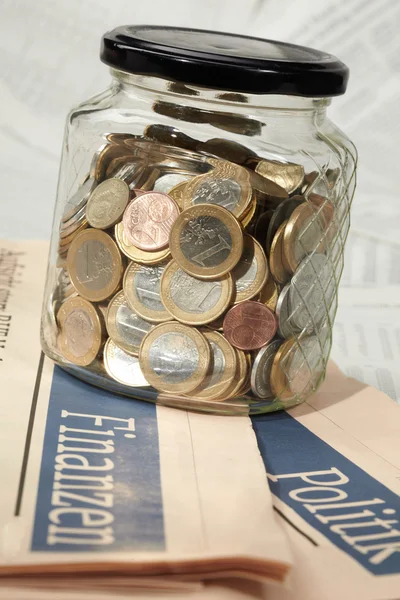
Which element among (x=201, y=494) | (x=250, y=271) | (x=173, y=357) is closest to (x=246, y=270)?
(x=250, y=271)

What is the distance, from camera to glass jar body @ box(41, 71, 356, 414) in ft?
2.37

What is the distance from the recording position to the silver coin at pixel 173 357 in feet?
2.42

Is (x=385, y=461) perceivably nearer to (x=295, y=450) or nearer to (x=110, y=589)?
(x=295, y=450)

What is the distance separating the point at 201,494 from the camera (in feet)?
2.08

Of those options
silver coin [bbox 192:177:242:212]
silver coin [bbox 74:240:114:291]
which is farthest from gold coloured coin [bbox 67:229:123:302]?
silver coin [bbox 192:177:242:212]

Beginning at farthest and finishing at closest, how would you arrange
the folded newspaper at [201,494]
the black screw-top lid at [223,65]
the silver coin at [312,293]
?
the silver coin at [312,293] → the black screw-top lid at [223,65] → the folded newspaper at [201,494]

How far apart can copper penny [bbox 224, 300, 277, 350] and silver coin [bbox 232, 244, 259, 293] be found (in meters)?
0.02

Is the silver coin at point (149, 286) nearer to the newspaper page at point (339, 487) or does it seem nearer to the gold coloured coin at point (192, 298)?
the gold coloured coin at point (192, 298)

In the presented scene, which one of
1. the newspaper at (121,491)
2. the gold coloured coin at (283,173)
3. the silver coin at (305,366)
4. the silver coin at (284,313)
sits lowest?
the newspaper at (121,491)

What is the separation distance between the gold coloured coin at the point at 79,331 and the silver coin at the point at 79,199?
8 centimetres

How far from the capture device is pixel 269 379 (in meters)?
0.77

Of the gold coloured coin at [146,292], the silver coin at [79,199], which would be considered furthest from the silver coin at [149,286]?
the silver coin at [79,199]

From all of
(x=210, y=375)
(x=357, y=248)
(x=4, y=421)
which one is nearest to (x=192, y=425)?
(x=210, y=375)

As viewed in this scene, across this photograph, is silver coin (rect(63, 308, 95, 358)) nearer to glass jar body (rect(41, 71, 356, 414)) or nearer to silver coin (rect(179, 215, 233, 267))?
glass jar body (rect(41, 71, 356, 414))
